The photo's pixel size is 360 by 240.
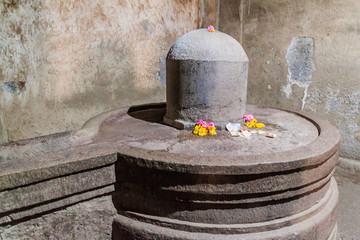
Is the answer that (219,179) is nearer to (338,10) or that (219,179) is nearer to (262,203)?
(262,203)

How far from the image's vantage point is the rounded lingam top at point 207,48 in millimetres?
2324

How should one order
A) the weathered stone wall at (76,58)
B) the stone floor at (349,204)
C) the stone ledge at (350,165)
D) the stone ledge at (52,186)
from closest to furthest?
the stone ledge at (52,186)
the stone floor at (349,204)
the weathered stone wall at (76,58)
the stone ledge at (350,165)

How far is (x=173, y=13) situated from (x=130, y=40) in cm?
90

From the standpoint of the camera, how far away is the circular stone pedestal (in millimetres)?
1672

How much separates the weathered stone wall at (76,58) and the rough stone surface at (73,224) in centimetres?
176

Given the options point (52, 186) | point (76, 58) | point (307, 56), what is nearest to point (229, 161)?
point (52, 186)

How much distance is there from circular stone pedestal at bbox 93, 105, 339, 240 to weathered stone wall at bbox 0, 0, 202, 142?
1.86m

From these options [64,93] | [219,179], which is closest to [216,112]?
[219,179]

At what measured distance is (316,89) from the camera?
3801 mm

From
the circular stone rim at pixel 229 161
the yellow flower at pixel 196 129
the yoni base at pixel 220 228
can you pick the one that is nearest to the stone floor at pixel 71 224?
the yoni base at pixel 220 228

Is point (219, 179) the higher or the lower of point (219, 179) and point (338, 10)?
the lower

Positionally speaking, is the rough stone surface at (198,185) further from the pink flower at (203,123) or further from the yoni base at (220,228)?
the pink flower at (203,123)

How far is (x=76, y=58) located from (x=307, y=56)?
3.11 metres

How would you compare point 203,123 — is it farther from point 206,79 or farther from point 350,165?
point 350,165
